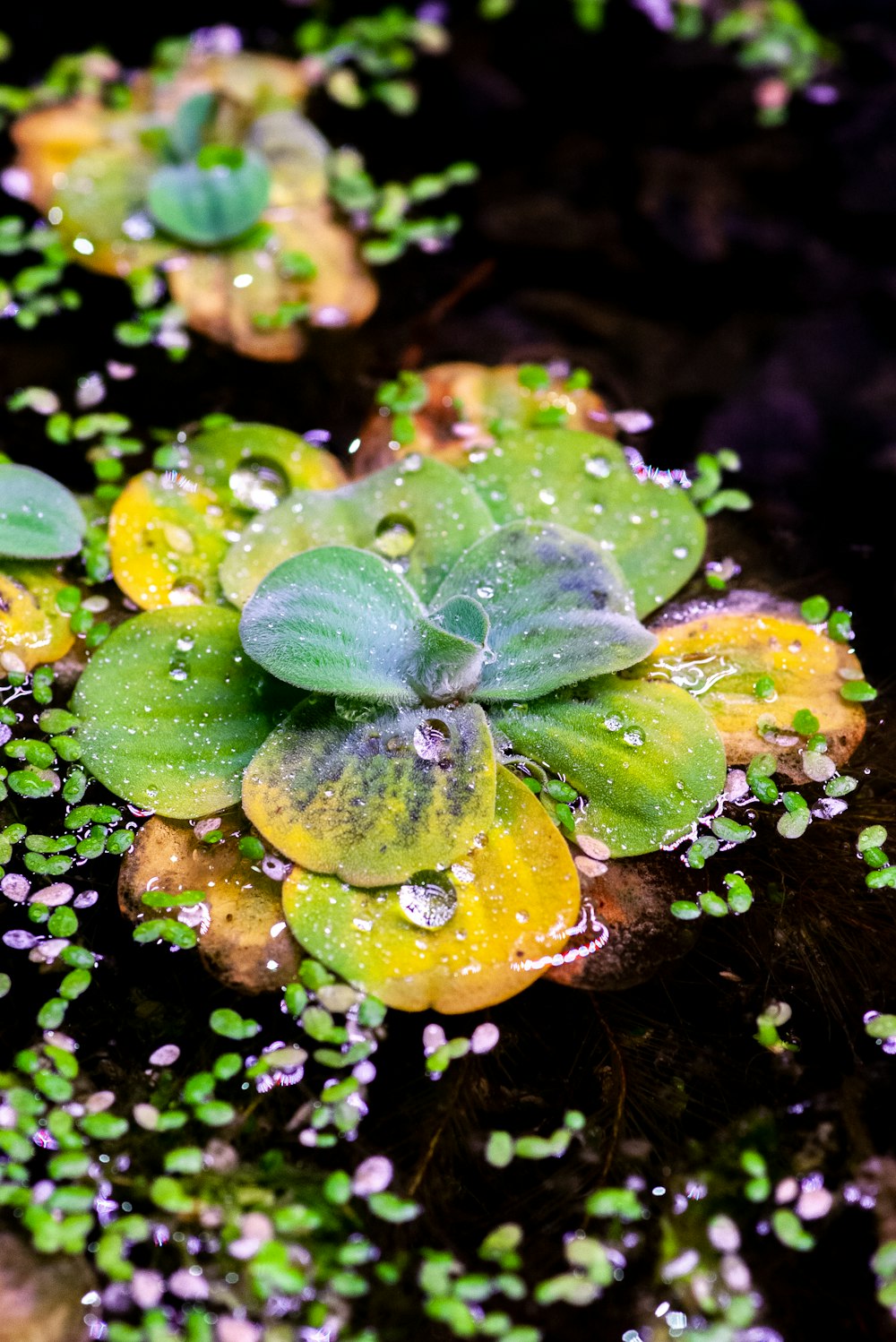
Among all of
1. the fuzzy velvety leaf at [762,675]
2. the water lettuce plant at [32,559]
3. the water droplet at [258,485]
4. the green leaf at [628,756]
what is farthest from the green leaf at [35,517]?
the fuzzy velvety leaf at [762,675]

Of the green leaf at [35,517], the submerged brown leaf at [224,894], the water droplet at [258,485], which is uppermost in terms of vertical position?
the water droplet at [258,485]

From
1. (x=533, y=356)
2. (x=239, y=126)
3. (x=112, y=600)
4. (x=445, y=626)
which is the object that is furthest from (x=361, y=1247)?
(x=239, y=126)

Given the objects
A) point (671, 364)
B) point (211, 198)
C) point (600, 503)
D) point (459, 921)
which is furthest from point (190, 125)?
point (459, 921)

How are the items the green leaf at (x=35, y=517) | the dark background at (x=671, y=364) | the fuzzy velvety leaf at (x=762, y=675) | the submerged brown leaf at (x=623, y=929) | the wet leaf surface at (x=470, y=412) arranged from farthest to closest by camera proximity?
the wet leaf surface at (x=470, y=412) → the green leaf at (x=35, y=517) → the fuzzy velvety leaf at (x=762, y=675) → the submerged brown leaf at (x=623, y=929) → the dark background at (x=671, y=364)

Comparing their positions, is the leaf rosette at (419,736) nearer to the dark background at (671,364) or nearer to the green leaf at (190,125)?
the dark background at (671,364)

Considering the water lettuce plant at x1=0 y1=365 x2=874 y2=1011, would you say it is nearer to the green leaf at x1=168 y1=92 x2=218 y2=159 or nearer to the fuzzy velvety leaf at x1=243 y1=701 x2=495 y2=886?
the fuzzy velvety leaf at x1=243 y1=701 x2=495 y2=886

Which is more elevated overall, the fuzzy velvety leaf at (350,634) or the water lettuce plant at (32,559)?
the fuzzy velvety leaf at (350,634)

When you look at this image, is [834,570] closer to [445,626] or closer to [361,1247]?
[445,626]
